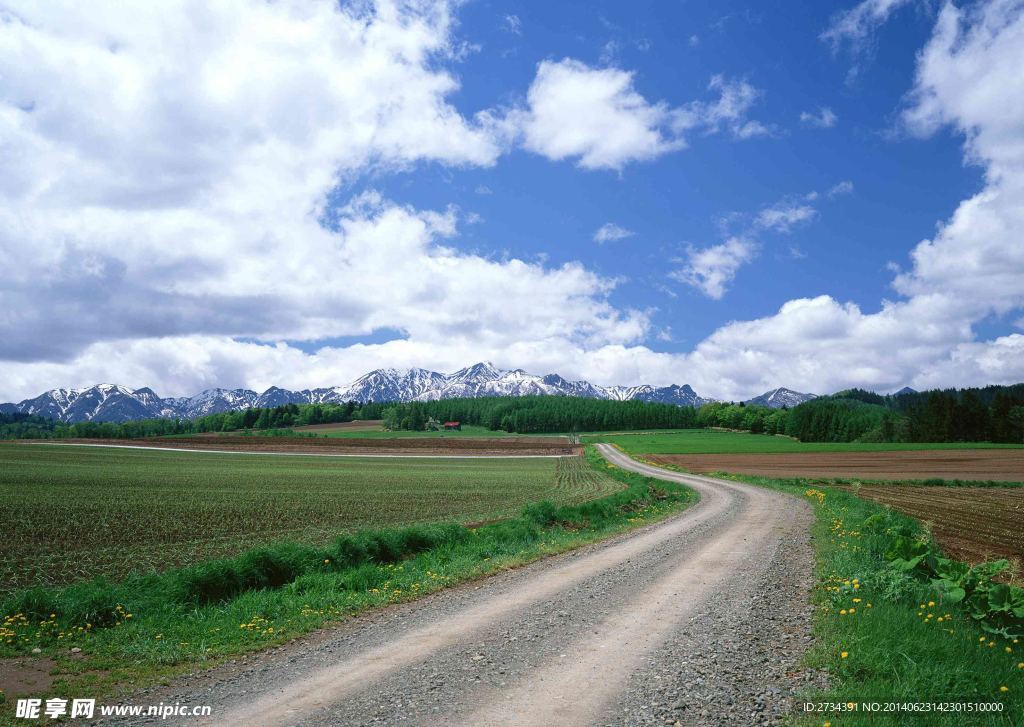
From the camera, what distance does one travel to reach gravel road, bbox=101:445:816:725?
725 centimetres

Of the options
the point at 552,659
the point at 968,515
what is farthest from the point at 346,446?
the point at 552,659

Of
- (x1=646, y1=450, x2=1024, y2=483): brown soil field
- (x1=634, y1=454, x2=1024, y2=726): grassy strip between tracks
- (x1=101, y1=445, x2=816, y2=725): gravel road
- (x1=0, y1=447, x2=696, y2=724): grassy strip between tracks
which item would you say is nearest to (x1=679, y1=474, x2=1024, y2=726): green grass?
(x1=634, y1=454, x2=1024, y2=726): grassy strip between tracks

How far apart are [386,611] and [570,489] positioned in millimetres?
37561

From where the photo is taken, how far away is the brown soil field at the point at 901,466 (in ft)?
206

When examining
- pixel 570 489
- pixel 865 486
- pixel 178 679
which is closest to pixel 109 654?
pixel 178 679

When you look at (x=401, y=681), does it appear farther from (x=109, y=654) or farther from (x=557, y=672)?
(x=109, y=654)

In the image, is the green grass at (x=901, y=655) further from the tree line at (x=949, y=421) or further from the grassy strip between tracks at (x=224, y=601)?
the tree line at (x=949, y=421)

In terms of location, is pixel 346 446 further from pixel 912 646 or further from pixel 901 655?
pixel 901 655

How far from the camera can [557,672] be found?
8.55 meters

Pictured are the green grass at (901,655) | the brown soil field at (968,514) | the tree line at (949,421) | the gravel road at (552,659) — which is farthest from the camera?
the tree line at (949,421)

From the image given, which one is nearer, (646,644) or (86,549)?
(646,644)

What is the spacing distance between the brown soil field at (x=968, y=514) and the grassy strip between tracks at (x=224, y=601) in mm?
14394

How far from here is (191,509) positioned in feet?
98.2

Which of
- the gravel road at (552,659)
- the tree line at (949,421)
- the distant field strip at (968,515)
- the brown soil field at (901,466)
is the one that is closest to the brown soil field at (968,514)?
the distant field strip at (968,515)
